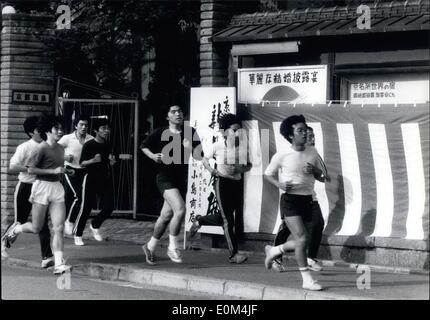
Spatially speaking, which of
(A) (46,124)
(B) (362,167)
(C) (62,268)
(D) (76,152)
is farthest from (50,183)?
(B) (362,167)

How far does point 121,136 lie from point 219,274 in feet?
26.0

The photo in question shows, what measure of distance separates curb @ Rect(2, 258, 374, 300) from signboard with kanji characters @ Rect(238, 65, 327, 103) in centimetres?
351

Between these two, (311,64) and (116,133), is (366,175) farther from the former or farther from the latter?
(116,133)

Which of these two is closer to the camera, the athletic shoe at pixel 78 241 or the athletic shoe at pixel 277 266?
the athletic shoe at pixel 277 266

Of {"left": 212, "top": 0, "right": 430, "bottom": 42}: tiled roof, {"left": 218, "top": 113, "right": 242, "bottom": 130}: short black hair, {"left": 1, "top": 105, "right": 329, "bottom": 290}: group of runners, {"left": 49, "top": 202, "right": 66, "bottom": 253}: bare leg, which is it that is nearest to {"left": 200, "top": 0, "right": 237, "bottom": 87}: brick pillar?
{"left": 212, "top": 0, "right": 430, "bottom": 42}: tiled roof

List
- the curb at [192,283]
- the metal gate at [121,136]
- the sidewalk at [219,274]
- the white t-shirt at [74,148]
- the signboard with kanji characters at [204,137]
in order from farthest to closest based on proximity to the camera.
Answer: the metal gate at [121,136] → the white t-shirt at [74,148] → the signboard with kanji characters at [204,137] → the sidewalk at [219,274] → the curb at [192,283]

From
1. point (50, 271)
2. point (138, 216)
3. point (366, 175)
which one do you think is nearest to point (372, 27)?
point (366, 175)

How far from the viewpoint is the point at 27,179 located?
13.9 metres

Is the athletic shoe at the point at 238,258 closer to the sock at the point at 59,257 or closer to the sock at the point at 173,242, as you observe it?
the sock at the point at 173,242

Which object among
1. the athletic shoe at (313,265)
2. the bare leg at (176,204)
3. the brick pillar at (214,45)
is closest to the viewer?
the athletic shoe at (313,265)

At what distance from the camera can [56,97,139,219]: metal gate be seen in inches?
757

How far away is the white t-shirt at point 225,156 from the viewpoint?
13.3 metres

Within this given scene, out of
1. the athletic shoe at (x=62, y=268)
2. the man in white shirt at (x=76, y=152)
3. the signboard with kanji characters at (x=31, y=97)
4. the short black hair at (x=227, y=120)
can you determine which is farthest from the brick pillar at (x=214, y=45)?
the athletic shoe at (x=62, y=268)

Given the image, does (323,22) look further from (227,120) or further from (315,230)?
(315,230)
